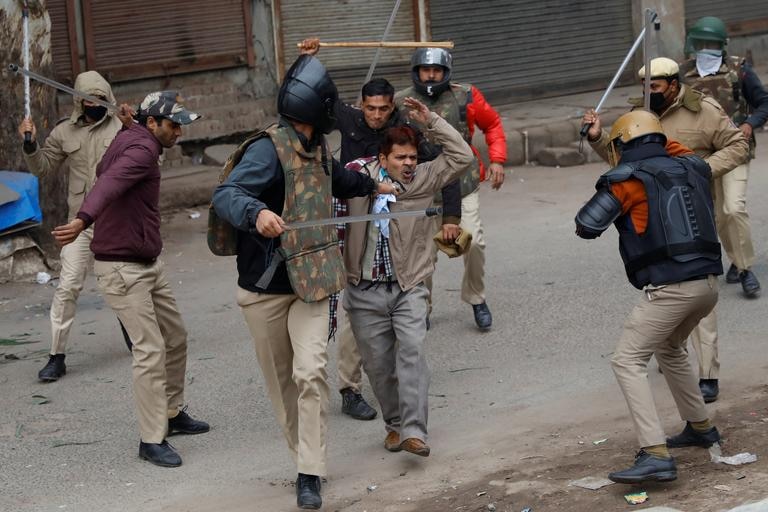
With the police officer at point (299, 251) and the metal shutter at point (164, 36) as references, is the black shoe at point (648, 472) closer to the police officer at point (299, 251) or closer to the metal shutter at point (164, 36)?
the police officer at point (299, 251)

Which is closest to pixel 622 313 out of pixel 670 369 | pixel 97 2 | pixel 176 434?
pixel 670 369

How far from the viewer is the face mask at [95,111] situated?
8.13m

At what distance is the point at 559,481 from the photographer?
5.73 m

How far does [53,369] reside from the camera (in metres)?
7.81

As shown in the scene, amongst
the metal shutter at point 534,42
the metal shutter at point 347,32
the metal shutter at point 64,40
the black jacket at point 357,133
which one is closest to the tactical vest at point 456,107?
the black jacket at point 357,133

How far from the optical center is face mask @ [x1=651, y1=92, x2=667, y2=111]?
7.12 meters

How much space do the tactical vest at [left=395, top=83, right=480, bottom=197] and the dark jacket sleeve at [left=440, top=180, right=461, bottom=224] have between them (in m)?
1.05

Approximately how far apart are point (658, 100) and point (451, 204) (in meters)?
1.34

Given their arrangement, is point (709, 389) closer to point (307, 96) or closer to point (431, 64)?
point (431, 64)

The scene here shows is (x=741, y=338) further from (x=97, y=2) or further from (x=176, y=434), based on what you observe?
(x=97, y=2)

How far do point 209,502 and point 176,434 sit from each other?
101 centimetres

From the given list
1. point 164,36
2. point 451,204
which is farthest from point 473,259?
point 164,36

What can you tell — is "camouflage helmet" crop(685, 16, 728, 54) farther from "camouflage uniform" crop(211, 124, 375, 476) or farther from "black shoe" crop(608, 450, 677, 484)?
"black shoe" crop(608, 450, 677, 484)

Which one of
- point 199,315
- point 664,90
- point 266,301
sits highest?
point 664,90
